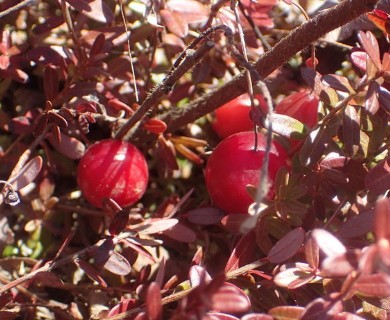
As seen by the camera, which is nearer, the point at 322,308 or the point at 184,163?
the point at 322,308

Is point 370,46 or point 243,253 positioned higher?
point 370,46

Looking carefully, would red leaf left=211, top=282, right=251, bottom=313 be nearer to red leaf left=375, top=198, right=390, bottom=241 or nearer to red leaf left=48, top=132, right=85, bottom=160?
red leaf left=375, top=198, right=390, bottom=241

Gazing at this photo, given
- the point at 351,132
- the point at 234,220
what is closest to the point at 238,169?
the point at 234,220

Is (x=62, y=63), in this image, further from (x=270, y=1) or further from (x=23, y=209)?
(x=270, y=1)

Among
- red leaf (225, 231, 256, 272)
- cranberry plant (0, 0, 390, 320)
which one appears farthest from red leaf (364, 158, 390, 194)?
red leaf (225, 231, 256, 272)

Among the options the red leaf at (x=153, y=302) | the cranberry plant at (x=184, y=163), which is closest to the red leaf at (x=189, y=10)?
the cranberry plant at (x=184, y=163)

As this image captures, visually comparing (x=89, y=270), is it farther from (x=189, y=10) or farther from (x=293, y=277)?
(x=189, y=10)

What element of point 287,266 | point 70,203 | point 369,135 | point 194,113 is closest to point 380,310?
point 287,266
